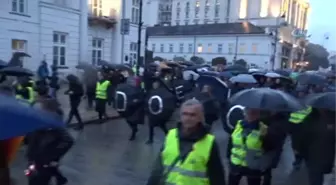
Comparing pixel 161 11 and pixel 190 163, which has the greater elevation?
pixel 161 11

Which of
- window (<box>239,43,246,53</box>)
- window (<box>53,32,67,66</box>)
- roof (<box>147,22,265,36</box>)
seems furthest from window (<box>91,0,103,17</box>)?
window (<box>239,43,246,53</box>)

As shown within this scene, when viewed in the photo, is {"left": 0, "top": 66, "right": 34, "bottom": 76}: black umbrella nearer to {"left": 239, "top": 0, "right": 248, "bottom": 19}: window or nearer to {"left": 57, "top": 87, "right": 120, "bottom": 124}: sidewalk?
{"left": 57, "top": 87, "right": 120, "bottom": 124}: sidewalk

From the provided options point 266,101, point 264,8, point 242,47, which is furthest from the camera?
point 264,8

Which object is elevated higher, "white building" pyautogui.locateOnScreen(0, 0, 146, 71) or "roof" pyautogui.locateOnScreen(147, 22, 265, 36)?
"roof" pyautogui.locateOnScreen(147, 22, 265, 36)

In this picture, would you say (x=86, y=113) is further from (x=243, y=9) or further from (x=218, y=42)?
(x=243, y=9)

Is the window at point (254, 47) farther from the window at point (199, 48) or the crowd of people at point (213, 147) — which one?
the crowd of people at point (213, 147)

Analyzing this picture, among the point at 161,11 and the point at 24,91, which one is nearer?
the point at 24,91

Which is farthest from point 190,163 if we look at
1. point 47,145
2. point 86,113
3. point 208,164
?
point 86,113

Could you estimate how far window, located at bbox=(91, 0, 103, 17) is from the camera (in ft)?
91.1

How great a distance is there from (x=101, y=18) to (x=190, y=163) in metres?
24.9

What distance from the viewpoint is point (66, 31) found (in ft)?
78.5

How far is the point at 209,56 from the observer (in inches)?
2768

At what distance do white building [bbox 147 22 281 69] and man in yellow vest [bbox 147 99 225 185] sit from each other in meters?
61.0

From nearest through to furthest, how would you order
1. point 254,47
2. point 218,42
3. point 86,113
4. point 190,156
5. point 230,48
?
point 190,156, point 86,113, point 254,47, point 230,48, point 218,42
